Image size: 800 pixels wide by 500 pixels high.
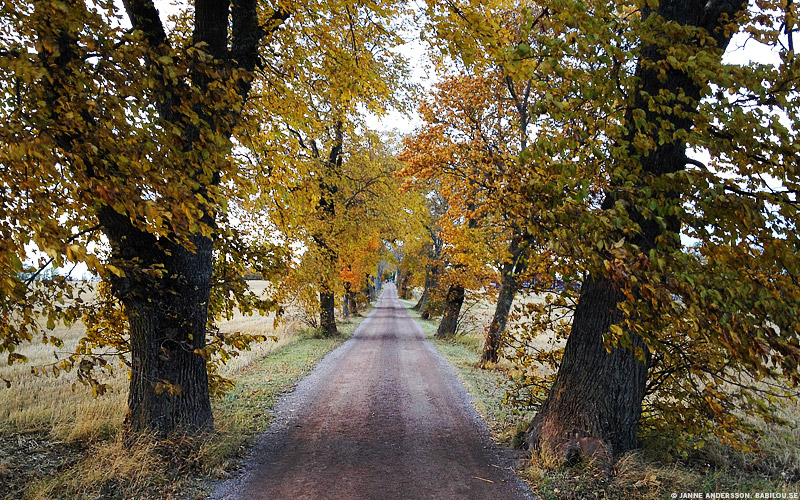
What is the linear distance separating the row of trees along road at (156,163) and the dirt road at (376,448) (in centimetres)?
133

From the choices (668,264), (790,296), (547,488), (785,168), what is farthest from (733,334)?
(547,488)

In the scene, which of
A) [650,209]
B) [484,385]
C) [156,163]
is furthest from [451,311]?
[156,163]

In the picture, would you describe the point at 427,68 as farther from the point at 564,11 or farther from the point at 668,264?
the point at 668,264

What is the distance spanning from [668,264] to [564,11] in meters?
2.12

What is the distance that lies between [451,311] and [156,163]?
16290 millimetres

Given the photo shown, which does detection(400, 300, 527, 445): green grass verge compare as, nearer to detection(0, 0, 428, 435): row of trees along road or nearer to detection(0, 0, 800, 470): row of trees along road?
detection(0, 0, 800, 470): row of trees along road

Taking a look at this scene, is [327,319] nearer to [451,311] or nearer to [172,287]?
[451,311]

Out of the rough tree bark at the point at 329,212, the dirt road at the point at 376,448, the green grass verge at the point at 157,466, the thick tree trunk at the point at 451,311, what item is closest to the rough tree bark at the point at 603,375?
the dirt road at the point at 376,448

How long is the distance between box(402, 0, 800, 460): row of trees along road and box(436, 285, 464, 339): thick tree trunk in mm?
11300

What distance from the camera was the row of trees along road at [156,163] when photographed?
3.20m

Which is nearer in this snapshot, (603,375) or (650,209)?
(650,209)

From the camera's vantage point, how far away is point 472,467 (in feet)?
19.3

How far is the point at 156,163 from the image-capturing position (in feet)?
11.5

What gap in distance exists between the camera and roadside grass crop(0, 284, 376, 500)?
4.54 meters
